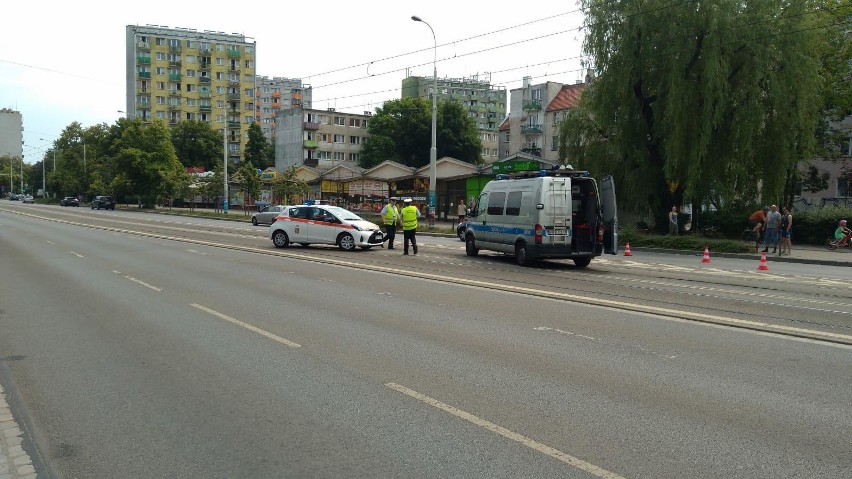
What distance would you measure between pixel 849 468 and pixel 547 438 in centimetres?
181

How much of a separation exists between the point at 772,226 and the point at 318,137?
A: 80373 mm

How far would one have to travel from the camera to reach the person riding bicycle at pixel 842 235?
25516 mm

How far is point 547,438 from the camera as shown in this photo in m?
4.63

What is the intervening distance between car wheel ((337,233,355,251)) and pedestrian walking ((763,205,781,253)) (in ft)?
46.7

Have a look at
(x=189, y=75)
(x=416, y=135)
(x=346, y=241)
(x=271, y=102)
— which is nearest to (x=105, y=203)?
(x=416, y=135)

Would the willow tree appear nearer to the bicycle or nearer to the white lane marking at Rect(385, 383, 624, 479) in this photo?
the bicycle

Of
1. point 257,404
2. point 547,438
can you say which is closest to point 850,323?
point 547,438

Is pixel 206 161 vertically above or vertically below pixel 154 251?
above

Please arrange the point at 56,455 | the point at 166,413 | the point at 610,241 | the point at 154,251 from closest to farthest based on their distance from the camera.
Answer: the point at 56,455 → the point at 166,413 → the point at 610,241 → the point at 154,251

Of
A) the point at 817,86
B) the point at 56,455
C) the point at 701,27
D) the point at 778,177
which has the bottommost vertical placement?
the point at 56,455

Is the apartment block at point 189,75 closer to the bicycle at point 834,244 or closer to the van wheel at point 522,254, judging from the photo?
the bicycle at point 834,244

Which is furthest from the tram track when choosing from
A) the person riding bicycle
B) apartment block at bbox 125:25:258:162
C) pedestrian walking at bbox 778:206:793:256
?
apartment block at bbox 125:25:258:162

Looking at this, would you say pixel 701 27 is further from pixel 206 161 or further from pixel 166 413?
pixel 206 161

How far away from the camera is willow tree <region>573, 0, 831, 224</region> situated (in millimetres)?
26938
